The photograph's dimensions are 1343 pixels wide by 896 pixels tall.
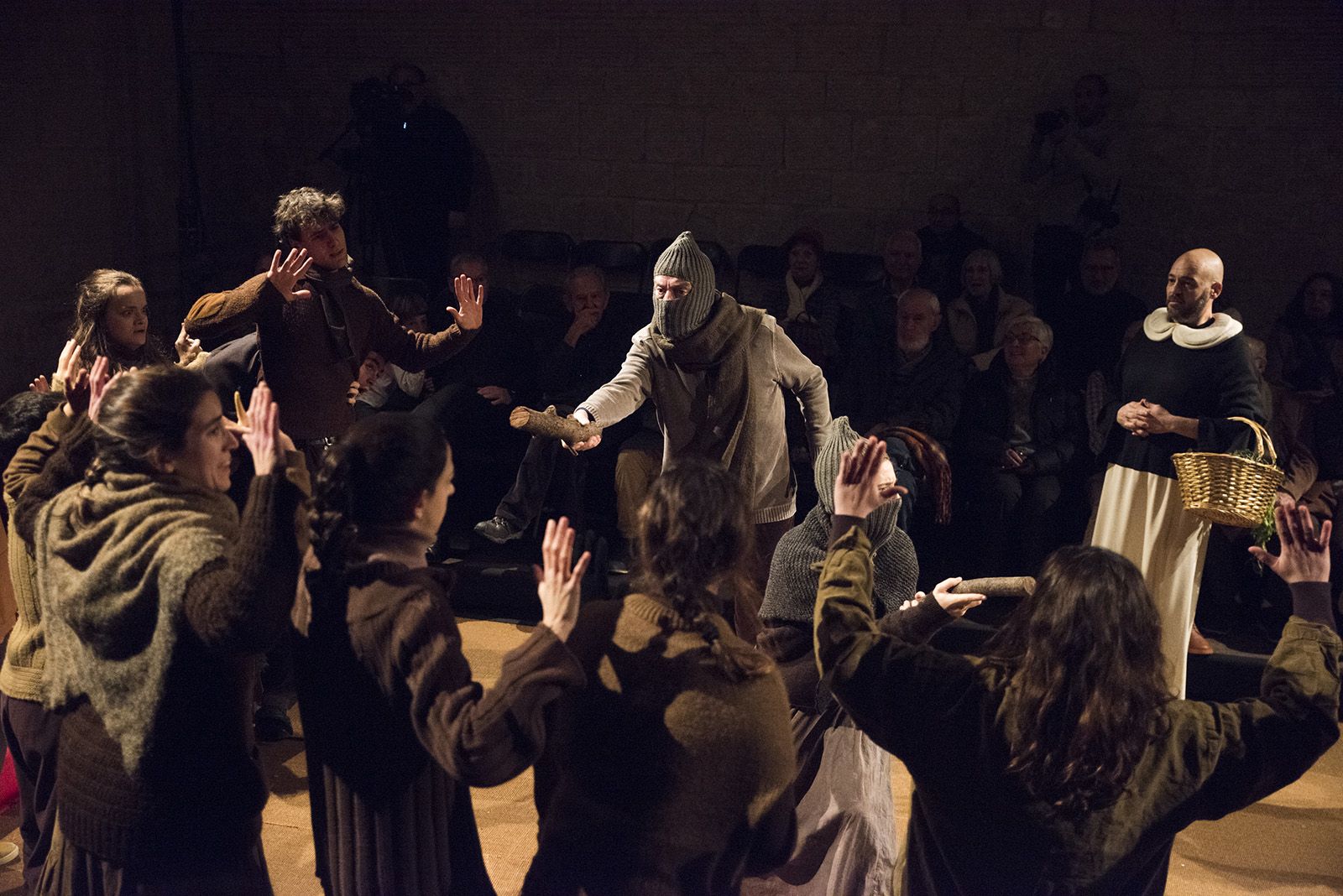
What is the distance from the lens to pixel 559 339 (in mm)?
5887

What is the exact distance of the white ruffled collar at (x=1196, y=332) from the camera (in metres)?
3.88

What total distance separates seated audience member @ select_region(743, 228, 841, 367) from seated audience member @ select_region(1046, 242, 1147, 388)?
40.5 inches

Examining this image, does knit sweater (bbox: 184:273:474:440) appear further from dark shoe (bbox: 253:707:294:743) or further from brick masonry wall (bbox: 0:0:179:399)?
brick masonry wall (bbox: 0:0:179:399)

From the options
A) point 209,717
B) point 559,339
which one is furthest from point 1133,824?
point 559,339

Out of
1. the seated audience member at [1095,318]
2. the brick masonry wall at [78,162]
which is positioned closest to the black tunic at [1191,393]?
the seated audience member at [1095,318]

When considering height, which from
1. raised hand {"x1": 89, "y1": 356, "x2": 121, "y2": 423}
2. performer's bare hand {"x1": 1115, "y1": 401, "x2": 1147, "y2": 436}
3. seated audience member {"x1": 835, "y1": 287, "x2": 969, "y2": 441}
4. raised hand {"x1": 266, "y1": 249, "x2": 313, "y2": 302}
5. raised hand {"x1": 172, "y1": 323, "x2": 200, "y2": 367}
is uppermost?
raised hand {"x1": 266, "y1": 249, "x2": 313, "y2": 302}

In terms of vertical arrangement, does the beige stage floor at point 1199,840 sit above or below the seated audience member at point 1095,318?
below

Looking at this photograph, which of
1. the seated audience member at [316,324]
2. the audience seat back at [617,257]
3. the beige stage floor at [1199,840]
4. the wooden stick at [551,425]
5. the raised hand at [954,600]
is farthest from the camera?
the audience seat back at [617,257]

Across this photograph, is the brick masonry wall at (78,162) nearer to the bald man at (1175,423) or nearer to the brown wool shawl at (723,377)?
the brown wool shawl at (723,377)

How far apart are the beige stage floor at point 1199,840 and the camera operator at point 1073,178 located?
2821mm

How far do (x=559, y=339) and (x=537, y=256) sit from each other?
116 centimetres

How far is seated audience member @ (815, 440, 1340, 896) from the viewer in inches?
72.2

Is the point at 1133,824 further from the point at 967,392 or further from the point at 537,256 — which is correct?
the point at 537,256

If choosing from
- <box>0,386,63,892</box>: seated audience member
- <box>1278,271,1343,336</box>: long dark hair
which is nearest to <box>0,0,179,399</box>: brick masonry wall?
<box>0,386,63,892</box>: seated audience member
